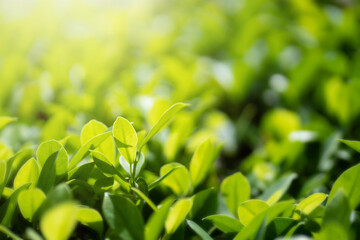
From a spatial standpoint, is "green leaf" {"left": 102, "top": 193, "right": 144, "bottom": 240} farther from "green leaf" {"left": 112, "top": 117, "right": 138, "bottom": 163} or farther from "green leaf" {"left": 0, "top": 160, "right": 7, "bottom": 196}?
"green leaf" {"left": 0, "top": 160, "right": 7, "bottom": 196}

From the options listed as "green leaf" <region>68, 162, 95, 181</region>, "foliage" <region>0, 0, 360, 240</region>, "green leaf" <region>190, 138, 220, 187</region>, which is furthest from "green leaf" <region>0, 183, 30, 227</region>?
"green leaf" <region>190, 138, 220, 187</region>

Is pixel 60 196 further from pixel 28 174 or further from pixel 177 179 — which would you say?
pixel 177 179

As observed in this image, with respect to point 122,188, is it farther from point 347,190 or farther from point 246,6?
point 246,6

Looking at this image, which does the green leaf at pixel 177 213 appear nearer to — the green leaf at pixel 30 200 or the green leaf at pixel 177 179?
the green leaf at pixel 177 179

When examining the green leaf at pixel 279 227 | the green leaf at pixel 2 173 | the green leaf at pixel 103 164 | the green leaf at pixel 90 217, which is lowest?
the green leaf at pixel 279 227

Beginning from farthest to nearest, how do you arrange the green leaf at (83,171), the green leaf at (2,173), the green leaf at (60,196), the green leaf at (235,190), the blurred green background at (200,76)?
the blurred green background at (200,76) → the green leaf at (235,190) → the green leaf at (83,171) → the green leaf at (2,173) → the green leaf at (60,196)

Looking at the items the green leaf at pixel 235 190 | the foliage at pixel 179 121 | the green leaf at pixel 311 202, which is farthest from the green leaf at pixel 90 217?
the green leaf at pixel 311 202

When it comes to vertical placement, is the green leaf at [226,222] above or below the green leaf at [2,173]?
below

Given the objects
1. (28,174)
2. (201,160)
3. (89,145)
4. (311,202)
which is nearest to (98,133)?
(89,145)
